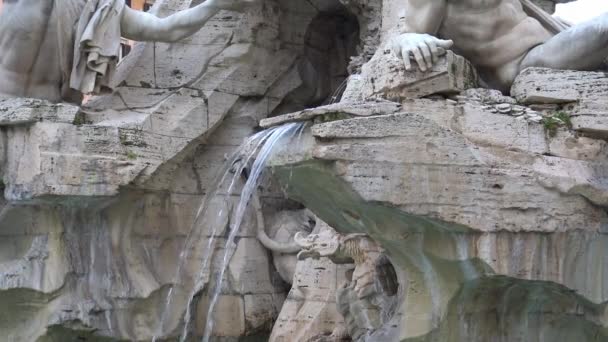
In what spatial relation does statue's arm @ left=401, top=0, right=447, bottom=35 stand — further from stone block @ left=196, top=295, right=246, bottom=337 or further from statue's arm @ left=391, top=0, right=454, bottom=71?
stone block @ left=196, top=295, right=246, bottom=337

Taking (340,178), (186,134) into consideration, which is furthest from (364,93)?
(186,134)

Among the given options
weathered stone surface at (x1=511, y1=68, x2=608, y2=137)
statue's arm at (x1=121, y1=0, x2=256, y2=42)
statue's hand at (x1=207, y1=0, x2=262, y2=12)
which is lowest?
weathered stone surface at (x1=511, y1=68, x2=608, y2=137)

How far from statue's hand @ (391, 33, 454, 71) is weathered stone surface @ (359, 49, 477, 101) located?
0.03 metres

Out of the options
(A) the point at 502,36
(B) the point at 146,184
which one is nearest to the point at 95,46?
(B) the point at 146,184

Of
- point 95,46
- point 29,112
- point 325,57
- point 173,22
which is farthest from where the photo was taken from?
point 325,57

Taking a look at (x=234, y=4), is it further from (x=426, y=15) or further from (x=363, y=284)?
(x=363, y=284)

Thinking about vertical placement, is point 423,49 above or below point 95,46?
below

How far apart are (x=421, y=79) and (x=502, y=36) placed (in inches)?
26.6

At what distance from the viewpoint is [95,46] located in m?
6.66

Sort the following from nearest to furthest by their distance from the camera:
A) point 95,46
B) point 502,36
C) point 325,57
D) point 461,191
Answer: point 461,191 → point 502,36 → point 95,46 → point 325,57

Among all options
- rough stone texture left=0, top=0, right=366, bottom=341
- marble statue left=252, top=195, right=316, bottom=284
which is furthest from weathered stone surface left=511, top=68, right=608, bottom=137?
rough stone texture left=0, top=0, right=366, bottom=341

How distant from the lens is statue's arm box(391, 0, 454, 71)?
485 centimetres

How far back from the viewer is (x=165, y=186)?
273 inches

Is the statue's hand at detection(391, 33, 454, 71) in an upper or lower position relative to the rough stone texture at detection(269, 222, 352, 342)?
upper
